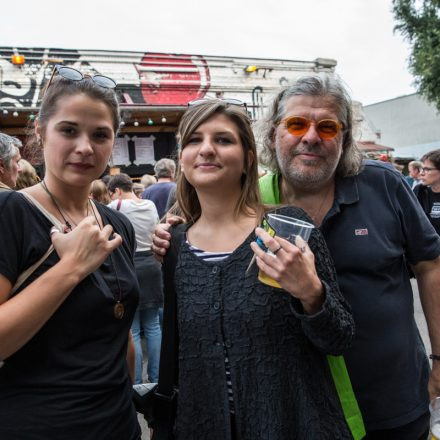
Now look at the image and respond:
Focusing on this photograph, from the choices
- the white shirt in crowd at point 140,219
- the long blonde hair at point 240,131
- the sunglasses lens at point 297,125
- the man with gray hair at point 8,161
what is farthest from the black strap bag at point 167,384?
the white shirt in crowd at point 140,219

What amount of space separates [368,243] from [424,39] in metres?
16.6

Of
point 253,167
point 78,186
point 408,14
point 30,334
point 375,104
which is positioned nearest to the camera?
point 30,334

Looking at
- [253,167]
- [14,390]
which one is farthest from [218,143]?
[14,390]

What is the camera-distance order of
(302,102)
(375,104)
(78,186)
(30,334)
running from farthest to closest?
(375,104), (302,102), (78,186), (30,334)

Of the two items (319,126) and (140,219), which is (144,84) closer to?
(140,219)

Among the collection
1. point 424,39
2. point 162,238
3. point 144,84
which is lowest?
point 162,238

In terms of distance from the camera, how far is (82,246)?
131 cm

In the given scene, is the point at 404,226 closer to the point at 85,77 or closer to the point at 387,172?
the point at 387,172

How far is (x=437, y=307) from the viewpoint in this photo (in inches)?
78.2

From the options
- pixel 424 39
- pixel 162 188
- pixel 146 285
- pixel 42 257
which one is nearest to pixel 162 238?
pixel 42 257

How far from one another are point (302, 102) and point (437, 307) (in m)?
1.28

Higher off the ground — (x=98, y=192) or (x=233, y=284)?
(x=98, y=192)

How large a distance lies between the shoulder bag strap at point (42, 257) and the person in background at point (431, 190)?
4958 millimetres

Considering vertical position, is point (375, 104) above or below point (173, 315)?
above
